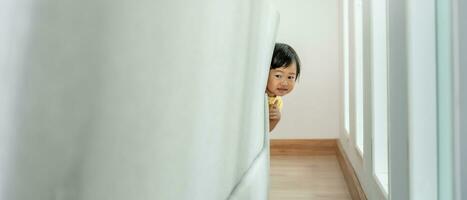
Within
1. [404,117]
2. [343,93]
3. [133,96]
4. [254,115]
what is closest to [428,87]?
[404,117]

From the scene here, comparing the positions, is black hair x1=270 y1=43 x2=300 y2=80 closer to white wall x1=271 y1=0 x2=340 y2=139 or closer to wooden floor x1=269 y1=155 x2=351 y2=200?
wooden floor x1=269 y1=155 x2=351 y2=200

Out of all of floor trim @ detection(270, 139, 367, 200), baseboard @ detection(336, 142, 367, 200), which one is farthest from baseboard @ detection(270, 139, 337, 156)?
baseboard @ detection(336, 142, 367, 200)

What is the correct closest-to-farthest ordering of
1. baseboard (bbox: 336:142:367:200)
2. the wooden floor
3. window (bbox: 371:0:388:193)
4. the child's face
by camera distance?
the child's face, window (bbox: 371:0:388:193), baseboard (bbox: 336:142:367:200), the wooden floor

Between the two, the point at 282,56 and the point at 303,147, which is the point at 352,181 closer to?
the point at 282,56

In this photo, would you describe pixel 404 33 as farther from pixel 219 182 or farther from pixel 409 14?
pixel 219 182

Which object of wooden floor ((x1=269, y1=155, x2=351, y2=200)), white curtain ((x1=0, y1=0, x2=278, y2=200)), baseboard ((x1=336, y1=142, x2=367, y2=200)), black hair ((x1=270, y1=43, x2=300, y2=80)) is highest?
black hair ((x1=270, y1=43, x2=300, y2=80))

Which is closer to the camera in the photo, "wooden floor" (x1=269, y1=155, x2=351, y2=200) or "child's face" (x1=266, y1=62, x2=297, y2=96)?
"child's face" (x1=266, y1=62, x2=297, y2=96)

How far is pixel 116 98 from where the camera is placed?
10.9 inches

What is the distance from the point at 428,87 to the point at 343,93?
200 cm

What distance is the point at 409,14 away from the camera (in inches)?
31.2

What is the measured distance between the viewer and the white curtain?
0.26m

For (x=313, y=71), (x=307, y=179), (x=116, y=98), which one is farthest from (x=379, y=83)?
(x=313, y=71)

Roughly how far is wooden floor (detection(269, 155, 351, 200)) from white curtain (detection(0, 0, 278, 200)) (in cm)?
152

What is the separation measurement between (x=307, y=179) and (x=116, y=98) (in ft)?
6.38
